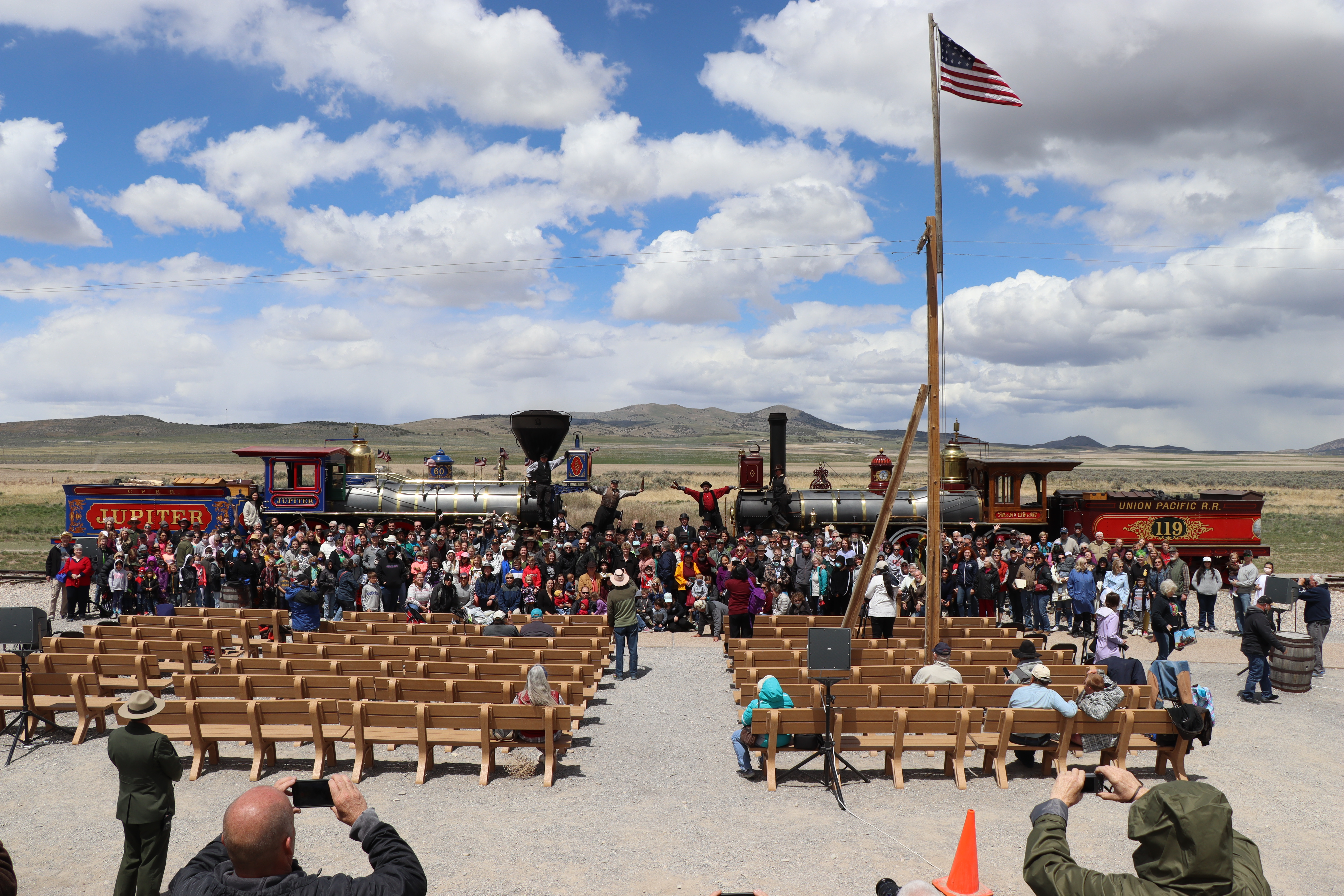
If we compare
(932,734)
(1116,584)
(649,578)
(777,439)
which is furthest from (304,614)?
(777,439)

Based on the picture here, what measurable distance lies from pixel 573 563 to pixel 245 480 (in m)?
13.9

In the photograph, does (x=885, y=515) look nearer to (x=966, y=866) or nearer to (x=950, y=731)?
(x=950, y=731)

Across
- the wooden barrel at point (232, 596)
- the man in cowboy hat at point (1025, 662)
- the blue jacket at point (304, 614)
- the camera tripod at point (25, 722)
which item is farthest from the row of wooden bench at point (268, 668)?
the wooden barrel at point (232, 596)

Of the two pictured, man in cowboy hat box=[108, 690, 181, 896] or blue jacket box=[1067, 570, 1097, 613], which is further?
blue jacket box=[1067, 570, 1097, 613]

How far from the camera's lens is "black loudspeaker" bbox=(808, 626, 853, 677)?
8.46 m

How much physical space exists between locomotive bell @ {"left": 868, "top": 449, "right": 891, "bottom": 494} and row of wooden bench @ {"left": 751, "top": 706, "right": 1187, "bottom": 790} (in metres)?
14.7

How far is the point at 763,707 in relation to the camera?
815 cm

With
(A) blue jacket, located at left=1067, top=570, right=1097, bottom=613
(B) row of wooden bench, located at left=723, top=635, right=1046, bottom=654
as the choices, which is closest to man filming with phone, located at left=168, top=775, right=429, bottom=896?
(B) row of wooden bench, located at left=723, top=635, right=1046, bottom=654

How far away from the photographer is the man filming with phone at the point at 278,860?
2771 millimetres

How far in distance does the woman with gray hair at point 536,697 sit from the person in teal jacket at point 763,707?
169 centimetres

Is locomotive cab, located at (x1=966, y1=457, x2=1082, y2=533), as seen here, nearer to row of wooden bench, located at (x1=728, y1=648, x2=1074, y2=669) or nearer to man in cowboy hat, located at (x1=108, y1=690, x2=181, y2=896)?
row of wooden bench, located at (x1=728, y1=648, x2=1074, y2=669)

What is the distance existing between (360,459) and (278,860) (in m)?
26.7

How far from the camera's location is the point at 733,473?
279ft

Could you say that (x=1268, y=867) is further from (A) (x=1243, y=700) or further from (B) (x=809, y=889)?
(A) (x=1243, y=700)
